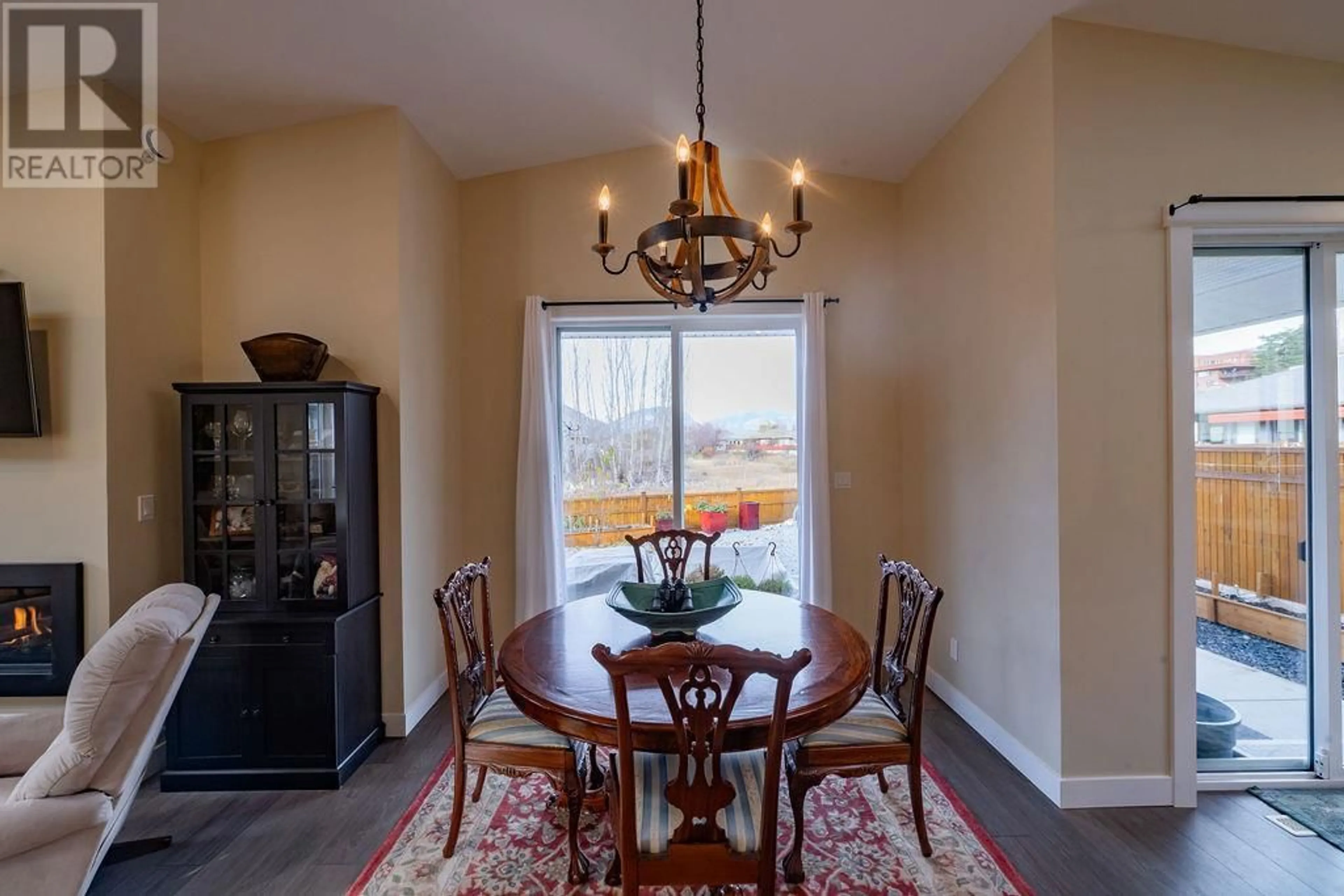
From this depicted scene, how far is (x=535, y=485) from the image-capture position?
367 cm

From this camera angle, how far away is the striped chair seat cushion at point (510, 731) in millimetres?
1958

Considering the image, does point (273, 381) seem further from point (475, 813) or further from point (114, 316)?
point (475, 813)

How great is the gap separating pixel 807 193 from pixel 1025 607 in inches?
109

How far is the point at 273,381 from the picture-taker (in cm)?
271

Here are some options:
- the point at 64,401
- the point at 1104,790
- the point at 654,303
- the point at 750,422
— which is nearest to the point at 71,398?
the point at 64,401

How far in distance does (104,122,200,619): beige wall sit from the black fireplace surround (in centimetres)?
15

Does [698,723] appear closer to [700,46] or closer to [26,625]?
[700,46]

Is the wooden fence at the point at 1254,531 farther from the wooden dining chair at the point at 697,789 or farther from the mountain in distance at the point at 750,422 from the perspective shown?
the wooden dining chair at the point at 697,789

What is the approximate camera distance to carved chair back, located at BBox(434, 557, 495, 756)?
2004mm

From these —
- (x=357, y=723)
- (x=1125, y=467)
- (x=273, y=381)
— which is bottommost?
(x=357, y=723)

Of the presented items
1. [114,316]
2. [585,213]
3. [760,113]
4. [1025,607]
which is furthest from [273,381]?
[1025,607]

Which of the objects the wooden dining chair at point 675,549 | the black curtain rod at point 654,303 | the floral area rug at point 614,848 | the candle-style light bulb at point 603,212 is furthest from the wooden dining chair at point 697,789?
the black curtain rod at point 654,303

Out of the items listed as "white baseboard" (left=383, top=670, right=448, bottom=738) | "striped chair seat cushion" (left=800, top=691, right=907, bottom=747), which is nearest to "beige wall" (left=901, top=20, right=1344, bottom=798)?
"striped chair seat cushion" (left=800, top=691, right=907, bottom=747)

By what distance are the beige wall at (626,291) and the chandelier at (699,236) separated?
65.6 inches
